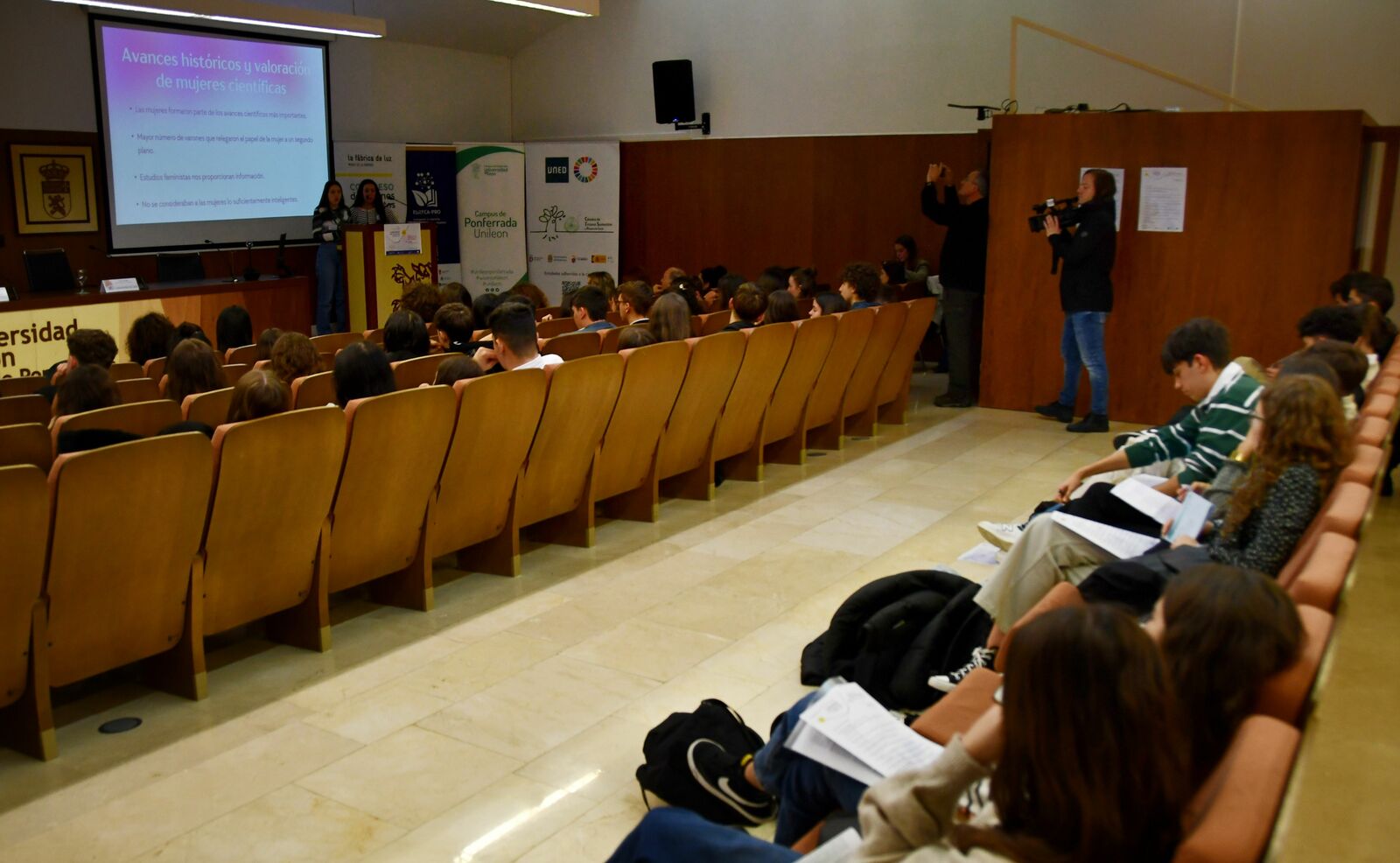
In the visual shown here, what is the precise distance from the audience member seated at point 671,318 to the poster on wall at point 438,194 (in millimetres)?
6820

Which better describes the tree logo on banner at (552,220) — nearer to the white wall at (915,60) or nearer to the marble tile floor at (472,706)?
the white wall at (915,60)

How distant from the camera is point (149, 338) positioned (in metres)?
6.23

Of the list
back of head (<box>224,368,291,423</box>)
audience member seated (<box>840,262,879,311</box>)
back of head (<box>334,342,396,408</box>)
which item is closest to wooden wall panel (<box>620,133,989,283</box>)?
audience member seated (<box>840,262,879,311</box>)

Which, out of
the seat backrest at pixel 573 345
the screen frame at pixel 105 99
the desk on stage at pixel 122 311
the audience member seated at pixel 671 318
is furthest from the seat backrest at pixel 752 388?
the screen frame at pixel 105 99

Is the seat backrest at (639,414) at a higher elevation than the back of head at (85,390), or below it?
below

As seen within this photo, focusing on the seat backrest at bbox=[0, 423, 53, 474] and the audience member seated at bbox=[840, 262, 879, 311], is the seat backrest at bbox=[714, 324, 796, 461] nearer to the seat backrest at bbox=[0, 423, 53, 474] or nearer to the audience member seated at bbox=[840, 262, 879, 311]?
the audience member seated at bbox=[840, 262, 879, 311]

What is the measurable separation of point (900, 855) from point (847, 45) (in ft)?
34.2

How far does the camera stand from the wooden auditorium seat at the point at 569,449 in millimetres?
4812

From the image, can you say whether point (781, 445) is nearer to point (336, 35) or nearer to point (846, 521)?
point (846, 521)

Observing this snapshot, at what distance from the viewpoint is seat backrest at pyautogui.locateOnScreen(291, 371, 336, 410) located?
15.1 feet

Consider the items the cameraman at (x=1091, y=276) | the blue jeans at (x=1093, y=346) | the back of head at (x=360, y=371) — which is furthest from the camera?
the blue jeans at (x=1093, y=346)

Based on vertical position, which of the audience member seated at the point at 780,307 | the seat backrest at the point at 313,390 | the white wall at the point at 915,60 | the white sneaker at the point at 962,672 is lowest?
the white sneaker at the point at 962,672

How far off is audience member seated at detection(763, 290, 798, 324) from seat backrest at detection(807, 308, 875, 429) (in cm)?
27

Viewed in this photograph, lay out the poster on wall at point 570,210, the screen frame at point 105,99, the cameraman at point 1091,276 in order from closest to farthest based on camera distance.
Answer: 1. the cameraman at point 1091,276
2. the screen frame at point 105,99
3. the poster on wall at point 570,210
